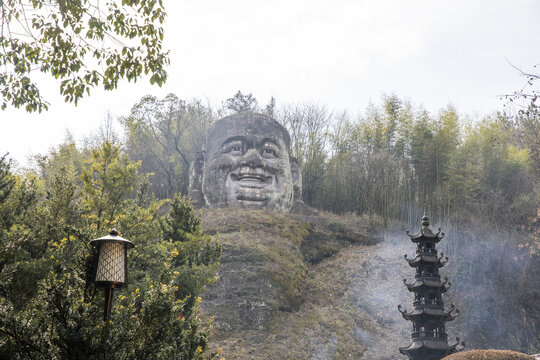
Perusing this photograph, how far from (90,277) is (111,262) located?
1.06 feet

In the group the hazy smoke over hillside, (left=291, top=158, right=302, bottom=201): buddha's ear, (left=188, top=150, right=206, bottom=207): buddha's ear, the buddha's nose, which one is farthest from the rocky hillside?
(left=188, top=150, right=206, bottom=207): buddha's ear

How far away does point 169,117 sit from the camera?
90.4 feet

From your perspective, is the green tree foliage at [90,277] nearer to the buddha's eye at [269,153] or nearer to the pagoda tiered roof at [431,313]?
the pagoda tiered roof at [431,313]

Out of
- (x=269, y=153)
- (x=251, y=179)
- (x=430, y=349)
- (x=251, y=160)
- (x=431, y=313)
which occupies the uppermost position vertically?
(x=269, y=153)

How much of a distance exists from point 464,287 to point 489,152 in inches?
320

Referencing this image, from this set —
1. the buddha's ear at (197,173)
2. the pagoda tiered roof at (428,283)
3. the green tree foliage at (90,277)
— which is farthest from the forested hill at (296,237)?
the pagoda tiered roof at (428,283)

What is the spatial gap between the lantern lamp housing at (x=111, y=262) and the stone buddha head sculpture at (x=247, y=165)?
56.9 ft

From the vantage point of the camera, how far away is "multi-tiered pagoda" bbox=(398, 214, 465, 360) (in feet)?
39.6

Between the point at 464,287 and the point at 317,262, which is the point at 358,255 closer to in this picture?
the point at 317,262

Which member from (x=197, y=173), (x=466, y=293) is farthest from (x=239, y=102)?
(x=466, y=293)

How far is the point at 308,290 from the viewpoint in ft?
62.3

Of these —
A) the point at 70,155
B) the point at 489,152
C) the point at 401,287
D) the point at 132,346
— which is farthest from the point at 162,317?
the point at 70,155

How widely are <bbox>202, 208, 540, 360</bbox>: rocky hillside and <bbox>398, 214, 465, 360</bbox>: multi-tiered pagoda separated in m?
3.23

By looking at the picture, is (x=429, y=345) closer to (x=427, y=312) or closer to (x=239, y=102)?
(x=427, y=312)
